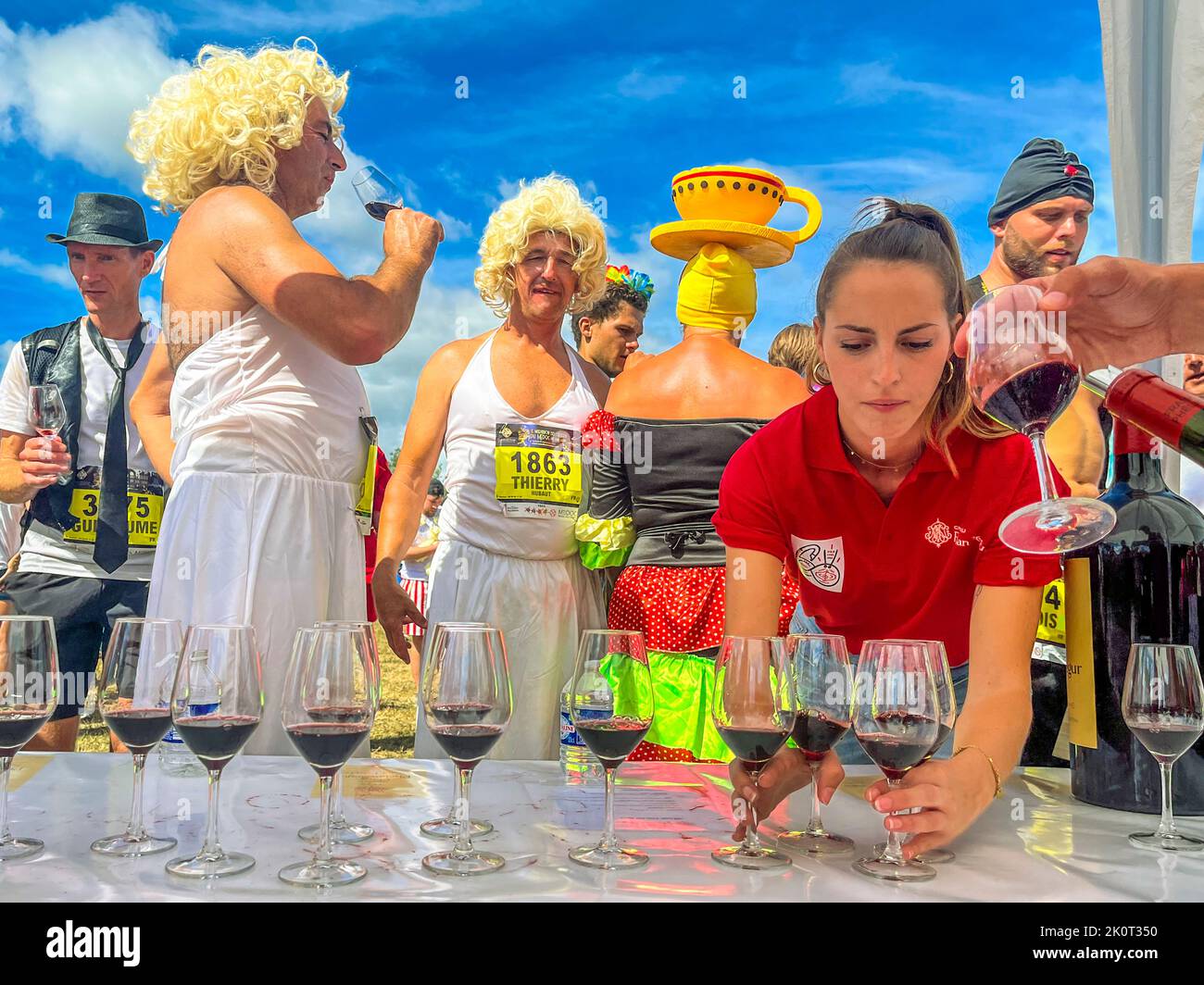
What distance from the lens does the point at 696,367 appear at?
2.45 m

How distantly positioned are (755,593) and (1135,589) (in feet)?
1.64

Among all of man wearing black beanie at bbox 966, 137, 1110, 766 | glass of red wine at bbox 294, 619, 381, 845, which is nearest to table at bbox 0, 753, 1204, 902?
glass of red wine at bbox 294, 619, 381, 845

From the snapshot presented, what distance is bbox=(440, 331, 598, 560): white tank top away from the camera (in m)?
2.65

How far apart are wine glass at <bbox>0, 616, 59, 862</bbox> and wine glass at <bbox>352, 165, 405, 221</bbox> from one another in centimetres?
148

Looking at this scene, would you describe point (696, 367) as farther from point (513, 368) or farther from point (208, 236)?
point (208, 236)

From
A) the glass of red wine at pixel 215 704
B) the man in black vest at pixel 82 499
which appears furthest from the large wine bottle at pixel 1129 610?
the man in black vest at pixel 82 499

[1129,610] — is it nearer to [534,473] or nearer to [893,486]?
[893,486]

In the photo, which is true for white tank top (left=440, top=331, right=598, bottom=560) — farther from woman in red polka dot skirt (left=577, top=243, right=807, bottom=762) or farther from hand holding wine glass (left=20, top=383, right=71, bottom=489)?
hand holding wine glass (left=20, top=383, right=71, bottom=489)

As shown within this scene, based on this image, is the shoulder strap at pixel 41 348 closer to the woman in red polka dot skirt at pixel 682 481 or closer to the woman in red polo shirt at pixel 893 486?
the woman in red polka dot skirt at pixel 682 481

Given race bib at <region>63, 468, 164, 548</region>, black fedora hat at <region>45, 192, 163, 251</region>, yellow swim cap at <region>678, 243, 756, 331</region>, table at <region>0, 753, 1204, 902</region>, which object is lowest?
table at <region>0, 753, 1204, 902</region>

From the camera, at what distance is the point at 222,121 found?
201 centimetres
